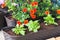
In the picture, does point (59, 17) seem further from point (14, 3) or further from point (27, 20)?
point (14, 3)

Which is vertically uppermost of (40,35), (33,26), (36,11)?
(36,11)

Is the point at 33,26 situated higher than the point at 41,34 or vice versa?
the point at 33,26

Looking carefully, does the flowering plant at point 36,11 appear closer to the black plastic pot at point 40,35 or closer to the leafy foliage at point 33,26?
Result: the leafy foliage at point 33,26

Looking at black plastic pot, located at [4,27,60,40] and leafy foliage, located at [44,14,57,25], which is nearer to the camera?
black plastic pot, located at [4,27,60,40]

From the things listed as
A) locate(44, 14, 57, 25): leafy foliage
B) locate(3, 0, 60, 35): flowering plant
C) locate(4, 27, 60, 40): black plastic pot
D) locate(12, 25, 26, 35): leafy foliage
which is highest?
locate(3, 0, 60, 35): flowering plant

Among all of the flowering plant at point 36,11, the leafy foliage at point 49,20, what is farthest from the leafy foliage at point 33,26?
the leafy foliage at point 49,20

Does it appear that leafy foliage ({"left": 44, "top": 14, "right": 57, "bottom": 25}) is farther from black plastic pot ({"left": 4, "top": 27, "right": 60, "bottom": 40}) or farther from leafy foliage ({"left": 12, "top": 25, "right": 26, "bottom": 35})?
A: leafy foliage ({"left": 12, "top": 25, "right": 26, "bottom": 35})

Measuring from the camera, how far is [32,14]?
251 centimetres

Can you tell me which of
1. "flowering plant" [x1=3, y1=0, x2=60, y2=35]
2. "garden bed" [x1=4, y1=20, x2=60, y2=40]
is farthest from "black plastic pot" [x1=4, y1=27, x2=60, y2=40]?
"flowering plant" [x1=3, y1=0, x2=60, y2=35]

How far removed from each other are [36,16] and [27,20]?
218 millimetres

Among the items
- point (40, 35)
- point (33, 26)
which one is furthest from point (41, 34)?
point (33, 26)

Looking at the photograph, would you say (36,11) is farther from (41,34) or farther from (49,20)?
(41,34)

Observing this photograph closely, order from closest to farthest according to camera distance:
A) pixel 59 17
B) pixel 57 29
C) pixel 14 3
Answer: pixel 57 29, pixel 59 17, pixel 14 3

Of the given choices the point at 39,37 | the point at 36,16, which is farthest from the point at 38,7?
the point at 39,37
